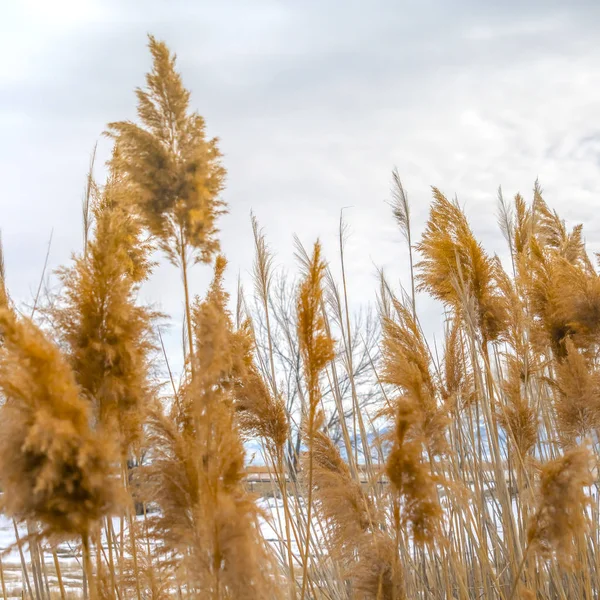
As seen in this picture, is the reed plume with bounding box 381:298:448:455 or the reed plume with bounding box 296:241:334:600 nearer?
the reed plume with bounding box 296:241:334:600

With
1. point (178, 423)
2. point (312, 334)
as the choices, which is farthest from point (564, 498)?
point (178, 423)

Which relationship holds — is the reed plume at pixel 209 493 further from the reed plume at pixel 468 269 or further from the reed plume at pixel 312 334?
the reed plume at pixel 468 269

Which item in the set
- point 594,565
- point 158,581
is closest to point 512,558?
point 594,565

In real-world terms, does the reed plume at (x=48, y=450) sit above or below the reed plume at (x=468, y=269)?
below

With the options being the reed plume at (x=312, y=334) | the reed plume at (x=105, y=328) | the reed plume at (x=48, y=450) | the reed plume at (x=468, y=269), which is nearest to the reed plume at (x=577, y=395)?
the reed plume at (x=468, y=269)

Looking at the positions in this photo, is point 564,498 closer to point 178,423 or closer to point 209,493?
point 209,493

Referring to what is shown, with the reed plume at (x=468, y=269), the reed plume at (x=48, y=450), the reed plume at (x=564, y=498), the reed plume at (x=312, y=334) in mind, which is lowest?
the reed plume at (x=564, y=498)

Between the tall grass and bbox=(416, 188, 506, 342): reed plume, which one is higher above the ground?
bbox=(416, 188, 506, 342): reed plume

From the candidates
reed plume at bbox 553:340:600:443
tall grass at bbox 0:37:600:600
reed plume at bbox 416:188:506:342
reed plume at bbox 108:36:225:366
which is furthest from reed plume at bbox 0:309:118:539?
reed plume at bbox 553:340:600:443

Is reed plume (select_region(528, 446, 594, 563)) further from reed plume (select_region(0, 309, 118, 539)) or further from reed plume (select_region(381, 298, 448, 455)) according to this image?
reed plume (select_region(0, 309, 118, 539))

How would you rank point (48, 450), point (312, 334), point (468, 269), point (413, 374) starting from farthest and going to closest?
point (468, 269), point (413, 374), point (312, 334), point (48, 450)

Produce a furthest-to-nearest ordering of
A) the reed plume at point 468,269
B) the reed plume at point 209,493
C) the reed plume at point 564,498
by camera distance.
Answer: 1. the reed plume at point 468,269
2. the reed plume at point 564,498
3. the reed plume at point 209,493

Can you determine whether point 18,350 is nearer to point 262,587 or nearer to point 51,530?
point 51,530

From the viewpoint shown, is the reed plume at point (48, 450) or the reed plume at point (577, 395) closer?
the reed plume at point (48, 450)
